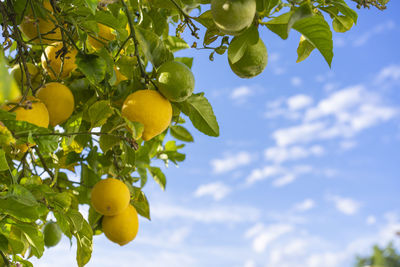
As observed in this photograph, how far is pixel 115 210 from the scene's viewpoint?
1.35m

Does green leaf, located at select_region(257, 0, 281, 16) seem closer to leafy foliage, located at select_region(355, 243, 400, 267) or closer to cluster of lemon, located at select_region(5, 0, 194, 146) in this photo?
cluster of lemon, located at select_region(5, 0, 194, 146)

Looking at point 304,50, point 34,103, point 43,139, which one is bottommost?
point 43,139

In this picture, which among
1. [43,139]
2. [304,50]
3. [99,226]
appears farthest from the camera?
[99,226]

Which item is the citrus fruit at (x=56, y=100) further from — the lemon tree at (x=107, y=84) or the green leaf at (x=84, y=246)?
the green leaf at (x=84, y=246)

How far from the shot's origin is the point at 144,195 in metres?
1.57

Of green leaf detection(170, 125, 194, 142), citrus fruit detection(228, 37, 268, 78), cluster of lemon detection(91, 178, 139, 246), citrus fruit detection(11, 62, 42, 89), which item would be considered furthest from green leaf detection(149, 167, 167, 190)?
citrus fruit detection(228, 37, 268, 78)

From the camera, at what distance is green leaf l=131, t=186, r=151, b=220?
5.05ft

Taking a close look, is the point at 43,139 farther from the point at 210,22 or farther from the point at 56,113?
the point at 210,22

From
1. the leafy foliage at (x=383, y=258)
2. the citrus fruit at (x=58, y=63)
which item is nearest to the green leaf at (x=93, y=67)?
the citrus fruit at (x=58, y=63)

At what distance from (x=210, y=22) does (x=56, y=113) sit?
48cm

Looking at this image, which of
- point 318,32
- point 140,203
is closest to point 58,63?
point 140,203

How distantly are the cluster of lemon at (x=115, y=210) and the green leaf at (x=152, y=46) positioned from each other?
1.50ft

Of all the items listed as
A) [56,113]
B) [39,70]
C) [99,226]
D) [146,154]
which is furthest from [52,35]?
[99,226]

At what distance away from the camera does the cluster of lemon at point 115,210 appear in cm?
133
